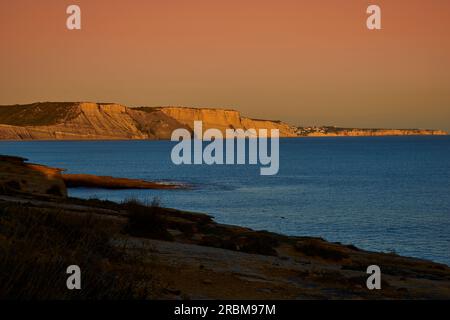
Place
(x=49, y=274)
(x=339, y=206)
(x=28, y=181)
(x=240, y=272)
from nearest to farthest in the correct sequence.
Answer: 1. (x=49, y=274)
2. (x=240, y=272)
3. (x=28, y=181)
4. (x=339, y=206)

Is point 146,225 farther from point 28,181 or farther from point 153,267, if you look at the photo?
point 28,181

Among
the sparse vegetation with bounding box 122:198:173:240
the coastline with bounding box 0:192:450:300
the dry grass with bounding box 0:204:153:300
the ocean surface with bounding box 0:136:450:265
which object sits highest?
the dry grass with bounding box 0:204:153:300

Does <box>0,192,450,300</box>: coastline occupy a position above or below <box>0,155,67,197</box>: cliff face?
below

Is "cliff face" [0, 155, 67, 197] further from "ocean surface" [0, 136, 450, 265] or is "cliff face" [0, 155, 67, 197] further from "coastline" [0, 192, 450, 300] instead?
"coastline" [0, 192, 450, 300]

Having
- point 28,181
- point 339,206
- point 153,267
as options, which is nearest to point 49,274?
point 153,267

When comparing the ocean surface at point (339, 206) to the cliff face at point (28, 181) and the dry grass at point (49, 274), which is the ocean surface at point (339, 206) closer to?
the cliff face at point (28, 181)

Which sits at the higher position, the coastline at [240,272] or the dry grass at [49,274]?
the dry grass at [49,274]

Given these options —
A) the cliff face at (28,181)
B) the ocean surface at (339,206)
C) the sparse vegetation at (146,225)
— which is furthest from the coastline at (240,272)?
the cliff face at (28,181)

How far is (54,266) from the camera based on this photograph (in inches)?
302

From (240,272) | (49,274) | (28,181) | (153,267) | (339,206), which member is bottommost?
(339,206)

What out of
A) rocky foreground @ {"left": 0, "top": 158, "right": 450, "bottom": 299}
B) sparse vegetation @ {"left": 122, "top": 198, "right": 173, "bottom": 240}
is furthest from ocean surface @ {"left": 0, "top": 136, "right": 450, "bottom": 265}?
sparse vegetation @ {"left": 122, "top": 198, "right": 173, "bottom": 240}
